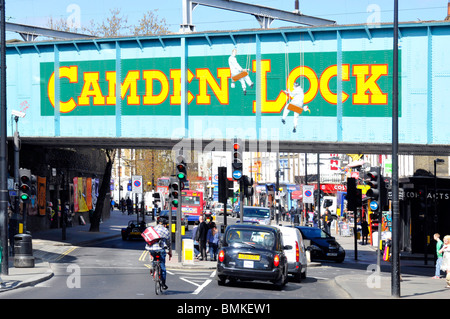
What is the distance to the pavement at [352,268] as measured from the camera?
21.9m

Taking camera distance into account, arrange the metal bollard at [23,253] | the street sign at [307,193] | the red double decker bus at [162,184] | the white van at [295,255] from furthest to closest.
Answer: the red double decker bus at [162,184] < the street sign at [307,193] < the metal bollard at [23,253] < the white van at [295,255]

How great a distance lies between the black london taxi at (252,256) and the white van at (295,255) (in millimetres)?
2502

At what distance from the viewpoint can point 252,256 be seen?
21641 millimetres

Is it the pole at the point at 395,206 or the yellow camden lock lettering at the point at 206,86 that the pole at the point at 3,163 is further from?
the pole at the point at 395,206

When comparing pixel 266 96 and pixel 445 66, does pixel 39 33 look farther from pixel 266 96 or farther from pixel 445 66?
pixel 445 66

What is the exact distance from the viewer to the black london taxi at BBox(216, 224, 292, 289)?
21.6 m

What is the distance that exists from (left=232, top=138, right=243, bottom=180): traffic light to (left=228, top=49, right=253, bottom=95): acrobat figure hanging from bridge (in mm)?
2443

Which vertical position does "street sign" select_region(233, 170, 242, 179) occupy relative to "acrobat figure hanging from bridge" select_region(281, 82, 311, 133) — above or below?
below

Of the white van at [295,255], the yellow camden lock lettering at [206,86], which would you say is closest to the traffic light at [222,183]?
the yellow camden lock lettering at [206,86]

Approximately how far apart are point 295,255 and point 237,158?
6174 mm

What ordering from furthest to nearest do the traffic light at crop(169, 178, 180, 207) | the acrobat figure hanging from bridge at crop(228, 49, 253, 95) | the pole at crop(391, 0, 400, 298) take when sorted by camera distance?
the acrobat figure hanging from bridge at crop(228, 49, 253, 95) < the traffic light at crop(169, 178, 180, 207) < the pole at crop(391, 0, 400, 298)

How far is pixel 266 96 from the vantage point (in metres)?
31.2

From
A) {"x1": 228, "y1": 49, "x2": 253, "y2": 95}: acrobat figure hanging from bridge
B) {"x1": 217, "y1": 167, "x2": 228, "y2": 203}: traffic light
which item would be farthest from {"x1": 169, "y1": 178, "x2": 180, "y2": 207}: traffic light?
{"x1": 228, "y1": 49, "x2": 253, "y2": 95}: acrobat figure hanging from bridge

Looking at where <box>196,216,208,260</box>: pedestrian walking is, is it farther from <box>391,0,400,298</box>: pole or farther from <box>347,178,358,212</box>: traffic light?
<box>391,0,400,298</box>: pole
